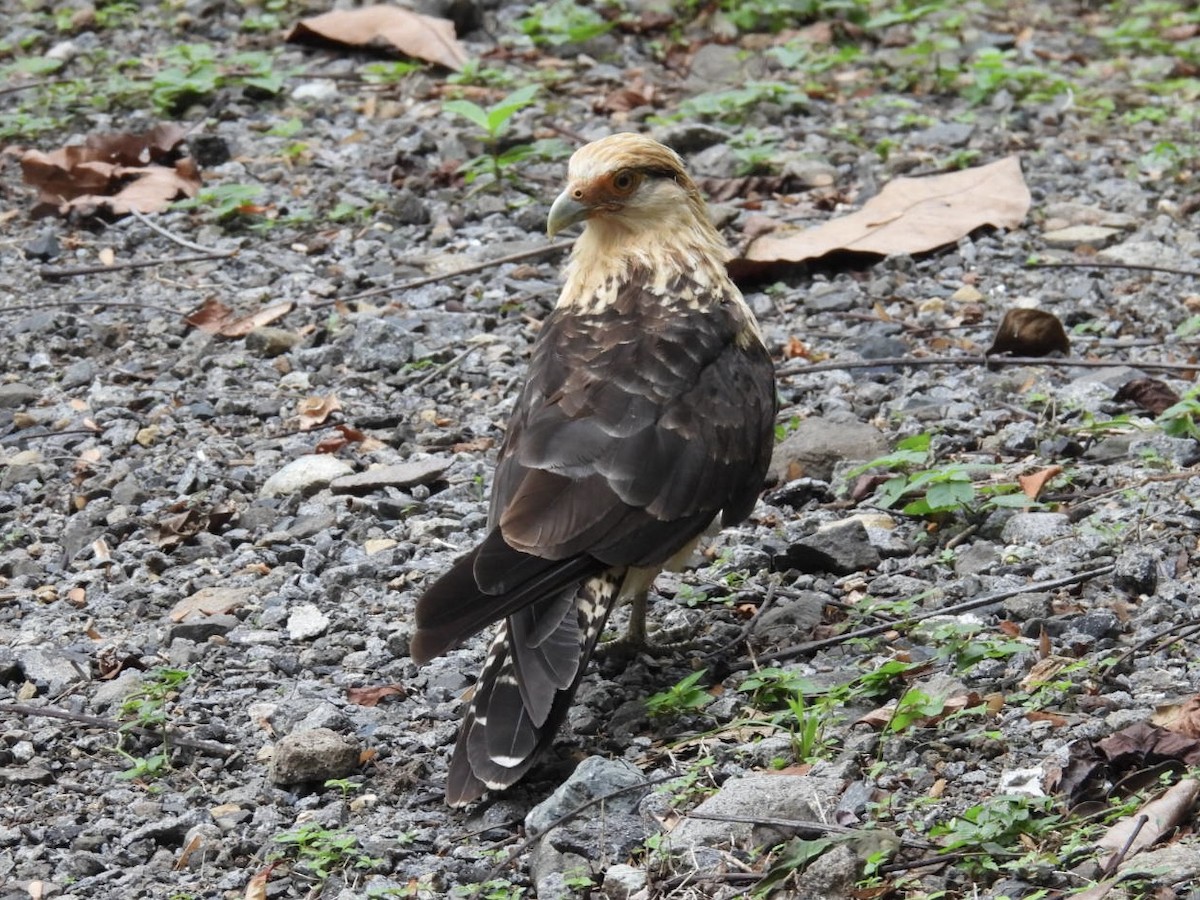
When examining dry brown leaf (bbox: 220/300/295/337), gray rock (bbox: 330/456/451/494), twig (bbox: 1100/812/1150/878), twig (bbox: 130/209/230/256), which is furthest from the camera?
twig (bbox: 130/209/230/256)

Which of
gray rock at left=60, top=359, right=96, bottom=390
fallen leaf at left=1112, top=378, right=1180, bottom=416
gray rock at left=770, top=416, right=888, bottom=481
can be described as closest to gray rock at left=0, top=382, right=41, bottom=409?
gray rock at left=60, top=359, right=96, bottom=390

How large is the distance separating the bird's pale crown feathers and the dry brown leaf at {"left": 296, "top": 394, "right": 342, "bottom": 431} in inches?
56.2

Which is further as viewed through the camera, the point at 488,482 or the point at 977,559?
the point at 488,482

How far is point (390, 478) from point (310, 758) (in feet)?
5.99

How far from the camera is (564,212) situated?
224 inches

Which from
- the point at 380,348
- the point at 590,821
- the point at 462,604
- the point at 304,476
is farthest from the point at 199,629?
the point at 380,348

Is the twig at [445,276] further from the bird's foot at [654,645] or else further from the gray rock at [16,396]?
the bird's foot at [654,645]

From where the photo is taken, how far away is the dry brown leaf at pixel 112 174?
8.48 metres

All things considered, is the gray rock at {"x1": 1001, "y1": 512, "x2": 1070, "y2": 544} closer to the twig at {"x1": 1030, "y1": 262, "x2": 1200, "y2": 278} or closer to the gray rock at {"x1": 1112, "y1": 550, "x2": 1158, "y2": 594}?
the gray rock at {"x1": 1112, "y1": 550, "x2": 1158, "y2": 594}

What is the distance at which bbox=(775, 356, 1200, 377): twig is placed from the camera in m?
6.45

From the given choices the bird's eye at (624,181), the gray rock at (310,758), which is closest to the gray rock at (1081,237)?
the bird's eye at (624,181)

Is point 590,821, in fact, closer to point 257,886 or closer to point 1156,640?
point 257,886

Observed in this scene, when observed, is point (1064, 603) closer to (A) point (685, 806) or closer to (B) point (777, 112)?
(A) point (685, 806)

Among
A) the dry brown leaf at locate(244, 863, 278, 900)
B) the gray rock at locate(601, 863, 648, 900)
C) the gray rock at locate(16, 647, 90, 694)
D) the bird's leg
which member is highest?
the gray rock at locate(601, 863, 648, 900)
